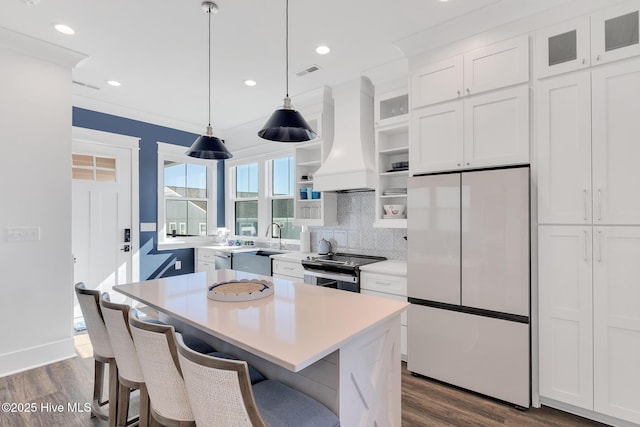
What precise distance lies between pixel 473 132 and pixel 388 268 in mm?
1421

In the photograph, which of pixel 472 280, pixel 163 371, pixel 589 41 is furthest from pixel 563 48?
pixel 163 371

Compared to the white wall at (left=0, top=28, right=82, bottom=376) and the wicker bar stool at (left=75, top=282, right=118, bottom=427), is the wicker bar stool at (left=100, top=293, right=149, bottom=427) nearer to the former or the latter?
the wicker bar stool at (left=75, top=282, right=118, bottom=427)

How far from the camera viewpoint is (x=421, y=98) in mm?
2891

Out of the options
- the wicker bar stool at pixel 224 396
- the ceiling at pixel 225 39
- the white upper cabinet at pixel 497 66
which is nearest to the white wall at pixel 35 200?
the ceiling at pixel 225 39

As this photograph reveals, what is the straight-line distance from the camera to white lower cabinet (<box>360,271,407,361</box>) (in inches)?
119

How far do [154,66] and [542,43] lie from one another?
339 cm

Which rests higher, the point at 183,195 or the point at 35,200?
the point at 183,195

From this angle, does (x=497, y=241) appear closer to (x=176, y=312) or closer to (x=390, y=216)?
(x=390, y=216)

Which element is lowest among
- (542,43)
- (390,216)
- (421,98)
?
(390,216)

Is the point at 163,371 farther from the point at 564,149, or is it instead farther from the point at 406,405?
the point at 564,149

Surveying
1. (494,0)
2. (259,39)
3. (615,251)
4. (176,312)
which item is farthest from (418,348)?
(259,39)

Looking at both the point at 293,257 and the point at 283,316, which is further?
the point at 293,257

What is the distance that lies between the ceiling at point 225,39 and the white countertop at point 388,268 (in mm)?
1942

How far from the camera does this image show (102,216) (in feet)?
14.3
